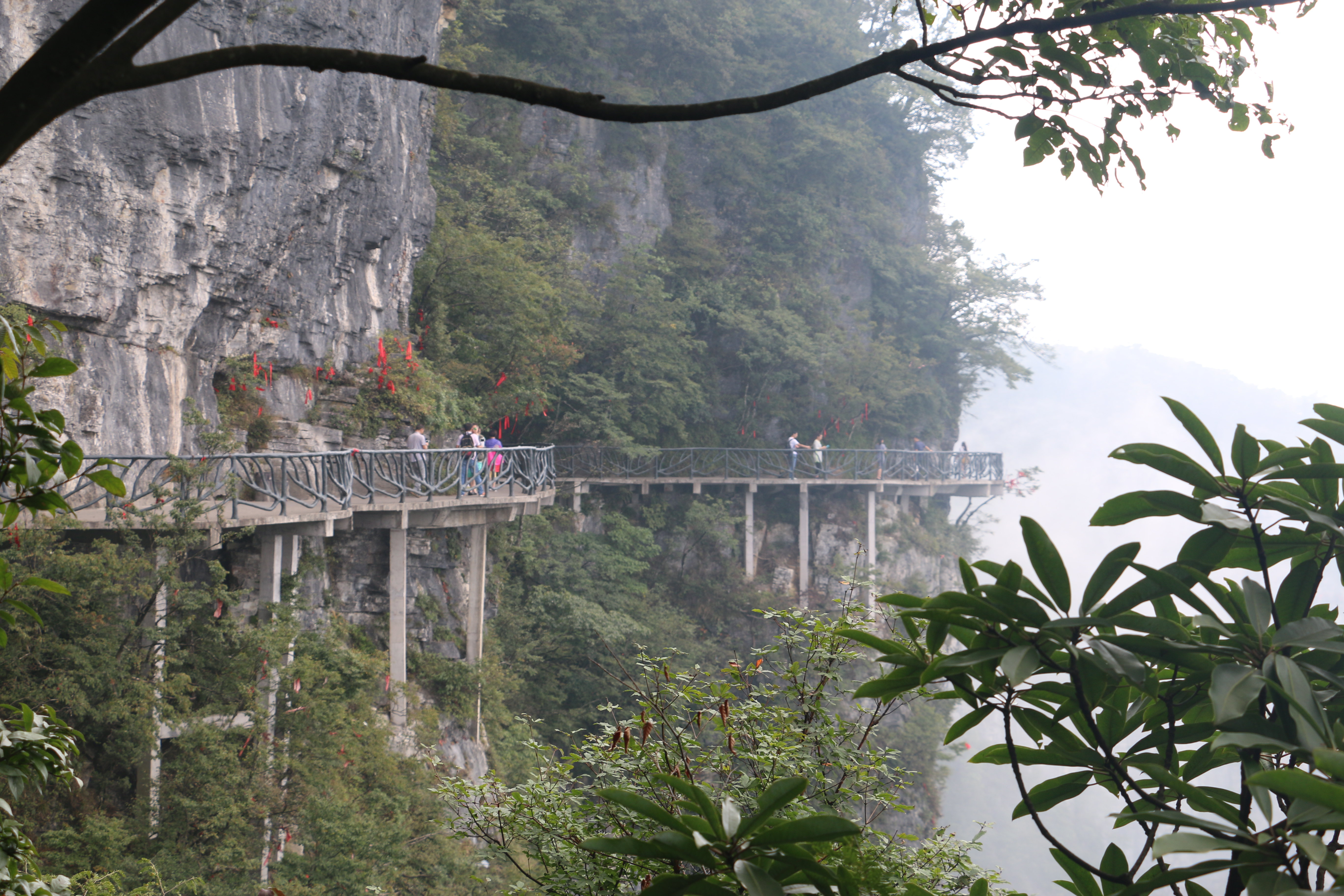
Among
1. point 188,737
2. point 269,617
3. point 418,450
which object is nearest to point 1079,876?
point 188,737

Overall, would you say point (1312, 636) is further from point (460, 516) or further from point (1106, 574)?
point (460, 516)

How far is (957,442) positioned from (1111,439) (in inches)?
2259

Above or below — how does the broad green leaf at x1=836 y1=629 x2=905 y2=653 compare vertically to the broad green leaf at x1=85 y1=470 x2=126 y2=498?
below

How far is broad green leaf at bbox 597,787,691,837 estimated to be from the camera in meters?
1.11

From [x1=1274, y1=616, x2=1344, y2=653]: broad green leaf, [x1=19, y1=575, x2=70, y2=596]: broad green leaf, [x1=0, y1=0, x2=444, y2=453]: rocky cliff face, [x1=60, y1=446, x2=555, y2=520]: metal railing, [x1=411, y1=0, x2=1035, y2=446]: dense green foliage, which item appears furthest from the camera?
[x1=411, y1=0, x2=1035, y2=446]: dense green foliage

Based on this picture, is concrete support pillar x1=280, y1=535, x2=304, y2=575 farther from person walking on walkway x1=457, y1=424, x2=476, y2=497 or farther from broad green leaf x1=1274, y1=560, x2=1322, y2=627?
broad green leaf x1=1274, y1=560, x2=1322, y2=627

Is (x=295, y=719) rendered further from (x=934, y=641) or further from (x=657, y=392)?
(x=657, y=392)

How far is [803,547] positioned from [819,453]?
2.47 m

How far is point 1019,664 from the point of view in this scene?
3.79 ft

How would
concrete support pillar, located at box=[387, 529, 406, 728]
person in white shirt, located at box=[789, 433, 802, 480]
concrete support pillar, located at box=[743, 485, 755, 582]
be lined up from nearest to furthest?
concrete support pillar, located at box=[387, 529, 406, 728]
person in white shirt, located at box=[789, 433, 802, 480]
concrete support pillar, located at box=[743, 485, 755, 582]

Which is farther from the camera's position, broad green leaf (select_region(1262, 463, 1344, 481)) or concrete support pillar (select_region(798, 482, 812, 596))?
concrete support pillar (select_region(798, 482, 812, 596))

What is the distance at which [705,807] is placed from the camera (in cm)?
113

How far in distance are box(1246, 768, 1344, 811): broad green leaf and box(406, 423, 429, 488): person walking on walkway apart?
882cm

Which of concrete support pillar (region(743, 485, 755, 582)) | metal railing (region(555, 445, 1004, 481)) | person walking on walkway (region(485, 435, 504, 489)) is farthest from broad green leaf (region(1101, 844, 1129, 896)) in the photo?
concrete support pillar (region(743, 485, 755, 582))
